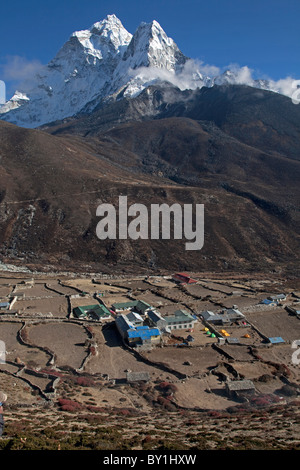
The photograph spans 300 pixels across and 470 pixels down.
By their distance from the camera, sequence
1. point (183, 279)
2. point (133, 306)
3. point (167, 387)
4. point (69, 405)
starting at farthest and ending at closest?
point (183, 279)
point (133, 306)
point (167, 387)
point (69, 405)

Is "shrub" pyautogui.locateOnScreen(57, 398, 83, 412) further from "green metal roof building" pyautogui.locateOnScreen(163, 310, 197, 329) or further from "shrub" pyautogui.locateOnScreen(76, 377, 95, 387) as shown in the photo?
"green metal roof building" pyautogui.locateOnScreen(163, 310, 197, 329)

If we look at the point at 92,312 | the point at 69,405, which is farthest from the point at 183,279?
the point at 69,405

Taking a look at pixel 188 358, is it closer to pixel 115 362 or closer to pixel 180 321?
pixel 115 362

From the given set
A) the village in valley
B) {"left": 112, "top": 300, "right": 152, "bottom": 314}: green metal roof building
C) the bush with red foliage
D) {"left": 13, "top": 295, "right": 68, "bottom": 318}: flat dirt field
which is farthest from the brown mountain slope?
the bush with red foliage

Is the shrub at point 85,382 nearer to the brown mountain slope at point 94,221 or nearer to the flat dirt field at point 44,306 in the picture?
the flat dirt field at point 44,306

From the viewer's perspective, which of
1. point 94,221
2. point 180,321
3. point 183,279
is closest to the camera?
point 180,321

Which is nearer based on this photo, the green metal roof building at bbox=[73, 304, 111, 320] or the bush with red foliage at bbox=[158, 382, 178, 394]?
the bush with red foliage at bbox=[158, 382, 178, 394]

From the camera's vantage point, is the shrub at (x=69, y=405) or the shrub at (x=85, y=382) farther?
the shrub at (x=85, y=382)

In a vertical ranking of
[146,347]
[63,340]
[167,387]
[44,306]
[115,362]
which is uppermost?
[44,306]

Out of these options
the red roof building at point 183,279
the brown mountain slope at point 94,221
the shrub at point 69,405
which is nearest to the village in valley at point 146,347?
the shrub at point 69,405
